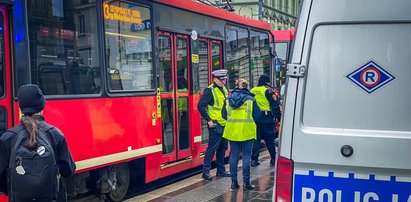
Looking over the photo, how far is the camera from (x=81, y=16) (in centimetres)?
623

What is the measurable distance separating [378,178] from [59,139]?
2.25 metres

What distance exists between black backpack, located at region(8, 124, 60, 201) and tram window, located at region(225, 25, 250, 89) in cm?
684

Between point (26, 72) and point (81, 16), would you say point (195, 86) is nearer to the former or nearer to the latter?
point (81, 16)

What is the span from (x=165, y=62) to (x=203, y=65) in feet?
4.88

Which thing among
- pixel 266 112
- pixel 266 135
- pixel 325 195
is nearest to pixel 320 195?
pixel 325 195

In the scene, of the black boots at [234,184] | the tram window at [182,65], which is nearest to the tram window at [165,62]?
the tram window at [182,65]

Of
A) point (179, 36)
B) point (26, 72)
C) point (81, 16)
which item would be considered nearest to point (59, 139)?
point (26, 72)

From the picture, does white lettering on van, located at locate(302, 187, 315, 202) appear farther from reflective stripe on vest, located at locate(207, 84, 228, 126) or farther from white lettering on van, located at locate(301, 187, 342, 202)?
reflective stripe on vest, located at locate(207, 84, 228, 126)

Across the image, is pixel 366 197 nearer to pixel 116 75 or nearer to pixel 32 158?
pixel 32 158

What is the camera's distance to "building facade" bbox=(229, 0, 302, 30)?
43406 mm

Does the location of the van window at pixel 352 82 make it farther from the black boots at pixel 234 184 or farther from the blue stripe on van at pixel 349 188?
the black boots at pixel 234 184

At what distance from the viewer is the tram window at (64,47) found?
5594 millimetres

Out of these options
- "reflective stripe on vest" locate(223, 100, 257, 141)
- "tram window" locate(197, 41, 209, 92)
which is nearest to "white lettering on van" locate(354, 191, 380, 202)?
"reflective stripe on vest" locate(223, 100, 257, 141)

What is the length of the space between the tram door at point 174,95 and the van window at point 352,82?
16.4 feet
